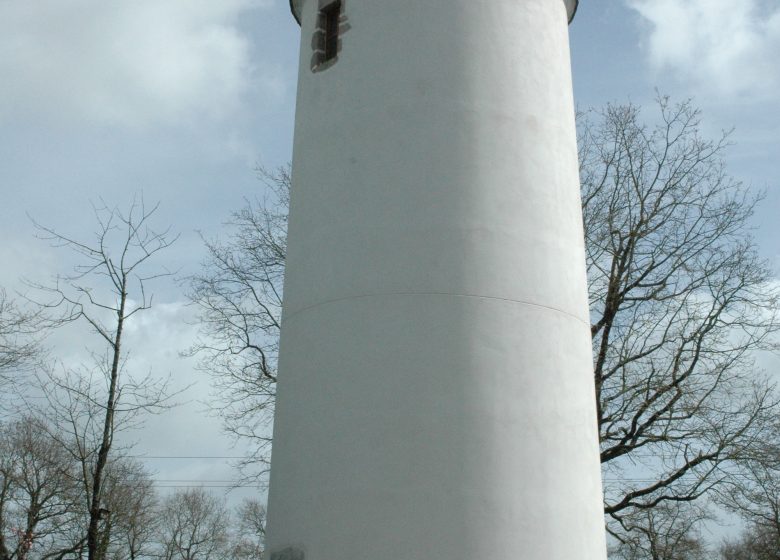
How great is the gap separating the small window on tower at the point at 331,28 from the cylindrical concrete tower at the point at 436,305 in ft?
0.80

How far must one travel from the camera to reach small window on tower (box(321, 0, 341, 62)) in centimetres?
883

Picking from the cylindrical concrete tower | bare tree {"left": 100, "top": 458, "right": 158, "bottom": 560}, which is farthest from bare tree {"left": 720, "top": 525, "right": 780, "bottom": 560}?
the cylindrical concrete tower

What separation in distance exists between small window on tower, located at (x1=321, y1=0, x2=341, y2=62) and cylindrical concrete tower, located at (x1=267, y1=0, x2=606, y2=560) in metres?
0.24

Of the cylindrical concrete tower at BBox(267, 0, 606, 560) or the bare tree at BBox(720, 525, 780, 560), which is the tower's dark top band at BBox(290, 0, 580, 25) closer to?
the cylindrical concrete tower at BBox(267, 0, 606, 560)

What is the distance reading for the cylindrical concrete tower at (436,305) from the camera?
21.8 ft

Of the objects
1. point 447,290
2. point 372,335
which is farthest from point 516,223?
point 372,335

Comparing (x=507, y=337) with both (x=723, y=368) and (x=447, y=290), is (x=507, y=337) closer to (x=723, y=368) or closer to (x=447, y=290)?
(x=447, y=290)

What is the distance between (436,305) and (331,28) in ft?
11.4

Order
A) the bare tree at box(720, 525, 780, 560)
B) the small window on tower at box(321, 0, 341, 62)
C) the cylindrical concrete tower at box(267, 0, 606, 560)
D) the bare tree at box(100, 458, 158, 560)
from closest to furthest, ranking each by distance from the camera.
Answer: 1. the cylindrical concrete tower at box(267, 0, 606, 560)
2. the small window on tower at box(321, 0, 341, 62)
3. the bare tree at box(100, 458, 158, 560)
4. the bare tree at box(720, 525, 780, 560)

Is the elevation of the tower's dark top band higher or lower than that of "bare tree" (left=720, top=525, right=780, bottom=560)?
higher

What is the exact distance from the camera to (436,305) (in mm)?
7086

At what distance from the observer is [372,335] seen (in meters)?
7.12

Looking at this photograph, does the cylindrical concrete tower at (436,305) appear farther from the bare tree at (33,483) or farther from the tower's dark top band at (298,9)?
the bare tree at (33,483)

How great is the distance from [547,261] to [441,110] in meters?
1.60
